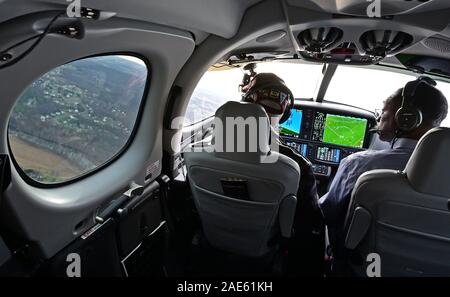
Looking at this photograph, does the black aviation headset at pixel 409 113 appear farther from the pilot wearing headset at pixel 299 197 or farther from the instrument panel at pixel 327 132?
the instrument panel at pixel 327 132

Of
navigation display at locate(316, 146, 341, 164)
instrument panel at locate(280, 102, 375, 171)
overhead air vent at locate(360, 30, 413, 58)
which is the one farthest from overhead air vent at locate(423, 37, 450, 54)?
navigation display at locate(316, 146, 341, 164)

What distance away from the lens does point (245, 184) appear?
1598 mm

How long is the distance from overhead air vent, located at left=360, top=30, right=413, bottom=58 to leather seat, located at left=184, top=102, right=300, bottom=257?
29.0 inches

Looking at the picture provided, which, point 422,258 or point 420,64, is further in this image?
point 420,64

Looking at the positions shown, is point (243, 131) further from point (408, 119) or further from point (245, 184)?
point (408, 119)

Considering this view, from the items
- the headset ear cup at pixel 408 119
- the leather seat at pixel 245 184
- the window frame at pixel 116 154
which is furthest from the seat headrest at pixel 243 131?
the headset ear cup at pixel 408 119

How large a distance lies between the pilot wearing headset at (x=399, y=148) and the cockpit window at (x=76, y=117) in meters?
1.27

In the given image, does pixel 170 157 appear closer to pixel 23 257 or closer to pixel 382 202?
pixel 23 257

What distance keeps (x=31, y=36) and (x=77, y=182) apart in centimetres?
79

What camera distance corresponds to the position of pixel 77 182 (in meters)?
1.50

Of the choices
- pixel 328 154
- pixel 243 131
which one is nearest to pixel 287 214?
pixel 243 131

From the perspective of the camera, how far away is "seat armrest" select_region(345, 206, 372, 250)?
1446mm

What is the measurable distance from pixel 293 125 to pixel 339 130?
0.46 metres
